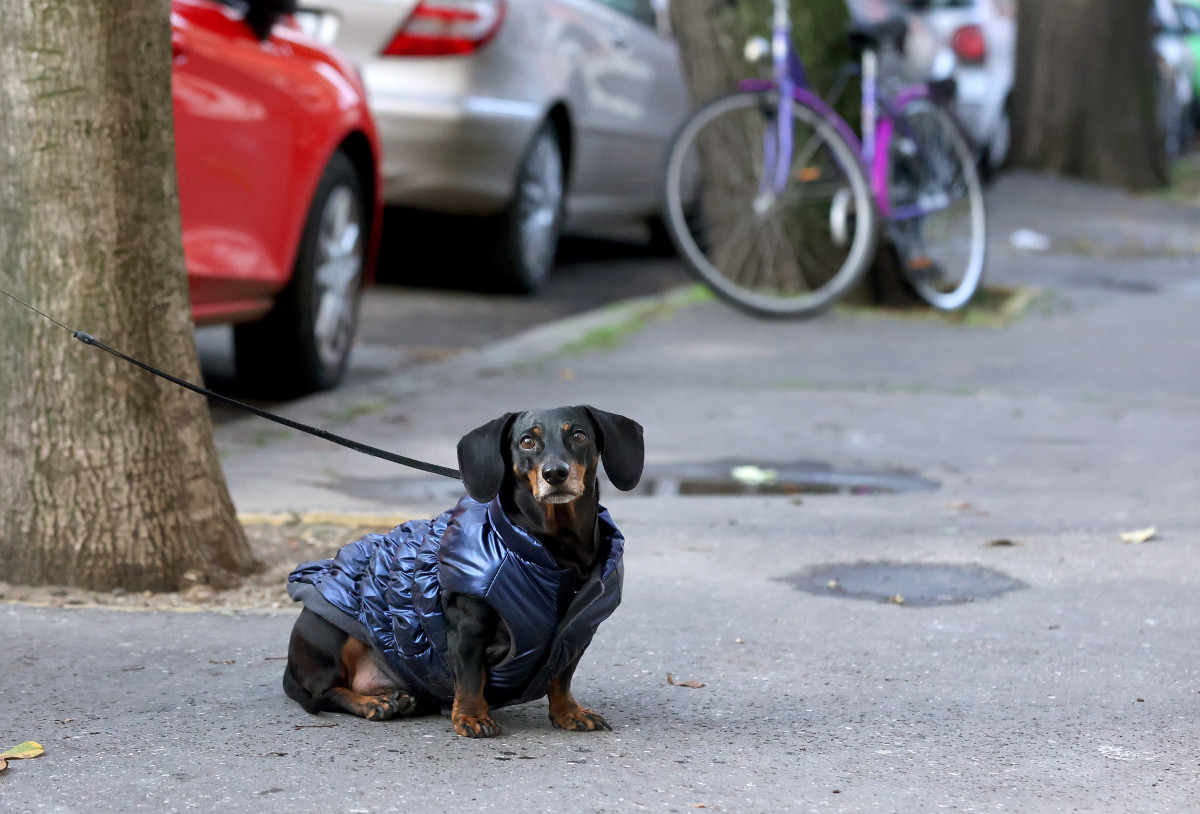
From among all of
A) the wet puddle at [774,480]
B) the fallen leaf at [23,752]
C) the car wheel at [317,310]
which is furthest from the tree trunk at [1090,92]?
the fallen leaf at [23,752]

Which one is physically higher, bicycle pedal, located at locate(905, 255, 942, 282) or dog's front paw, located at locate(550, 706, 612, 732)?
bicycle pedal, located at locate(905, 255, 942, 282)

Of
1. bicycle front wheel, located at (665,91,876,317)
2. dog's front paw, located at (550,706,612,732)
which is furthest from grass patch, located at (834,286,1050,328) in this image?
dog's front paw, located at (550,706,612,732)

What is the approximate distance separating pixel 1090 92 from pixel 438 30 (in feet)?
33.0

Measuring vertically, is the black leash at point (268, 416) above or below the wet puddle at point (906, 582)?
above

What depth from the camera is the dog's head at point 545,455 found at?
304cm

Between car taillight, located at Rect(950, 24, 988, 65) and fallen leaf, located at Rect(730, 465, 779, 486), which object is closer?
fallen leaf, located at Rect(730, 465, 779, 486)

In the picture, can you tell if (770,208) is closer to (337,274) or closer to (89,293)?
(337,274)

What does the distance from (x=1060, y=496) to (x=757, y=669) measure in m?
2.22

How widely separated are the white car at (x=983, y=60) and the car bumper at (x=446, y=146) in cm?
897

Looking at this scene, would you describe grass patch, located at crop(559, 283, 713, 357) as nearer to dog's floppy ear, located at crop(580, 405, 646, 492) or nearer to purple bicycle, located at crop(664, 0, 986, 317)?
purple bicycle, located at crop(664, 0, 986, 317)

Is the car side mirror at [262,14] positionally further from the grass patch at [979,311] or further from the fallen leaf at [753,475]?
the grass patch at [979,311]

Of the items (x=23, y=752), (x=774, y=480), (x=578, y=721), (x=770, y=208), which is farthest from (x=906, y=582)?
(x=770, y=208)

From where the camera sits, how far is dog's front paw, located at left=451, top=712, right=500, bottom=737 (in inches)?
128

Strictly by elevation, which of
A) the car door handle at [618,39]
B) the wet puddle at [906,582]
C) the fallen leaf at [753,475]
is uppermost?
the car door handle at [618,39]
